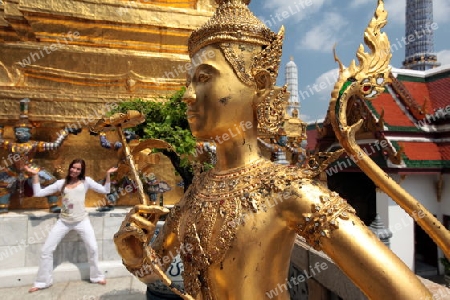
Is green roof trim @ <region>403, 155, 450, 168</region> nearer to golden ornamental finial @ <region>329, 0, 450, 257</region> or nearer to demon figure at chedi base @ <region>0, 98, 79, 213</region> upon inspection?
golden ornamental finial @ <region>329, 0, 450, 257</region>

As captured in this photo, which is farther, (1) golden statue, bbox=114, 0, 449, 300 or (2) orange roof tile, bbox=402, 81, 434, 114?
(2) orange roof tile, bbox=402, 81, 434, 114

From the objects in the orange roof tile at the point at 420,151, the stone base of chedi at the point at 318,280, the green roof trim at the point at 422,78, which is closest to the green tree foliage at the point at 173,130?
the stone base of chedi at the point at 318,280

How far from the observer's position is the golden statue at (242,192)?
4.34 ft

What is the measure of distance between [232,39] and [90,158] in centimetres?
484

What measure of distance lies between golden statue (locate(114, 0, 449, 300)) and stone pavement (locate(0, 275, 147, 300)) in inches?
110

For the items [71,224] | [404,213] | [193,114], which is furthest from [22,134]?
[404,213]

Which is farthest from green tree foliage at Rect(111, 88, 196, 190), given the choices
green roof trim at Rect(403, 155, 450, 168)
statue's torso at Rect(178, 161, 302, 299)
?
green roof trim at Rect(403, 155, 450, 168)

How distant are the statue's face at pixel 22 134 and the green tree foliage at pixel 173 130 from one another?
6.77 ft

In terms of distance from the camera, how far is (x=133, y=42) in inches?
269

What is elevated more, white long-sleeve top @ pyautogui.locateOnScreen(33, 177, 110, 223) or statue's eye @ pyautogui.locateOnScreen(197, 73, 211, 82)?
statue's eye @ pyautogui.locateOnScreen(197, 73, 211, 82)

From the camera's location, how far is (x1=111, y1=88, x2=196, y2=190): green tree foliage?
3.24 metres

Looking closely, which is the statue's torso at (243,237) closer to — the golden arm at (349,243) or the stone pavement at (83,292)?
the golden arm at (349,243)

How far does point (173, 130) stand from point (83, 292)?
2.58 metres

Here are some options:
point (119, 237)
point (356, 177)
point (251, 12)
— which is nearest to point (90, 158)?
point (119, 237)
